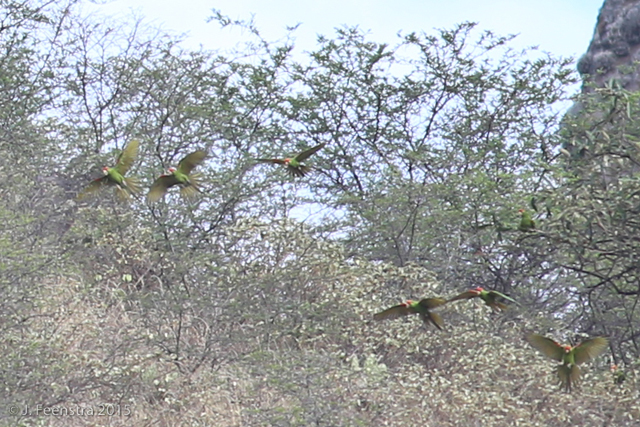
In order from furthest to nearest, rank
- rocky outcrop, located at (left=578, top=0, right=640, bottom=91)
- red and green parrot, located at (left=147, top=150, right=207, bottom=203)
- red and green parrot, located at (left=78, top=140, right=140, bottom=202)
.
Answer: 1. rocky outcrop, located at (left=578, top=0, right=640, bottom=91)
2. red and green parrot, located at (left=147, top=150, right=207, bottom=203)
3. red and green parrot, located at (left=78, top=140, right=140, bottom=202)

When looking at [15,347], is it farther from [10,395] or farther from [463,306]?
[463,306]

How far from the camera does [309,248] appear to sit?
25.1 ft

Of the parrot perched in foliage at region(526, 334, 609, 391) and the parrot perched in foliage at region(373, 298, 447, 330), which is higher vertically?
the parrot perched in foliage at region(373, 298, 447, 330)

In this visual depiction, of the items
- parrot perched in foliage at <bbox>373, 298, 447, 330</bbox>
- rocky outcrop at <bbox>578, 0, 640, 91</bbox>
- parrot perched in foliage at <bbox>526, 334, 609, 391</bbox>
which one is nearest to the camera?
parrot perched in foliage at <bbox>526, 334, 609, 391</bbox>

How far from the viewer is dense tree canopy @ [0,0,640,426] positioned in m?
6.20

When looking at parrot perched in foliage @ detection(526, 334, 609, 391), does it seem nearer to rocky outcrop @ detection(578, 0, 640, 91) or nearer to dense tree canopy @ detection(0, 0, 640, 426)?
dense tree canopy @ detection(0, 0, 640, 426)

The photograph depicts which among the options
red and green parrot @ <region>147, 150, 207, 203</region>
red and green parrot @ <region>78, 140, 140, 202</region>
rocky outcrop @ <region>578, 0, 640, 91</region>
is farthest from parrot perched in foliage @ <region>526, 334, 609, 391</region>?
rocky outcrop @ <region>578, 0, 640, 91</region>

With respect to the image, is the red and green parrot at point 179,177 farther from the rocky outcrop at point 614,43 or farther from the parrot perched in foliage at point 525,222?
the rocky outcrop at point 614,43

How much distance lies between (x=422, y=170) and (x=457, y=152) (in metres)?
0.44

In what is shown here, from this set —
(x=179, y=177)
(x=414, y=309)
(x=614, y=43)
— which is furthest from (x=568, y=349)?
(x=614, y=43)

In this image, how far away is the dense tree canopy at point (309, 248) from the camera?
6195mm

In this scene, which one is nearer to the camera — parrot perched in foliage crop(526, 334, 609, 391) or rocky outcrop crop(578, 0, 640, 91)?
parrot perched in foliage crop(526, 334, 609, 391)

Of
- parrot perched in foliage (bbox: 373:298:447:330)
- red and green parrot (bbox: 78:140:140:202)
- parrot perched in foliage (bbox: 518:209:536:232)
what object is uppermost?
red and green parrot (bbox: 78:140:140:202)

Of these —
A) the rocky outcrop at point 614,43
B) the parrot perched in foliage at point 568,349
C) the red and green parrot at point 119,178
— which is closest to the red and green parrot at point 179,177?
the red and green parrot at point 119,178
